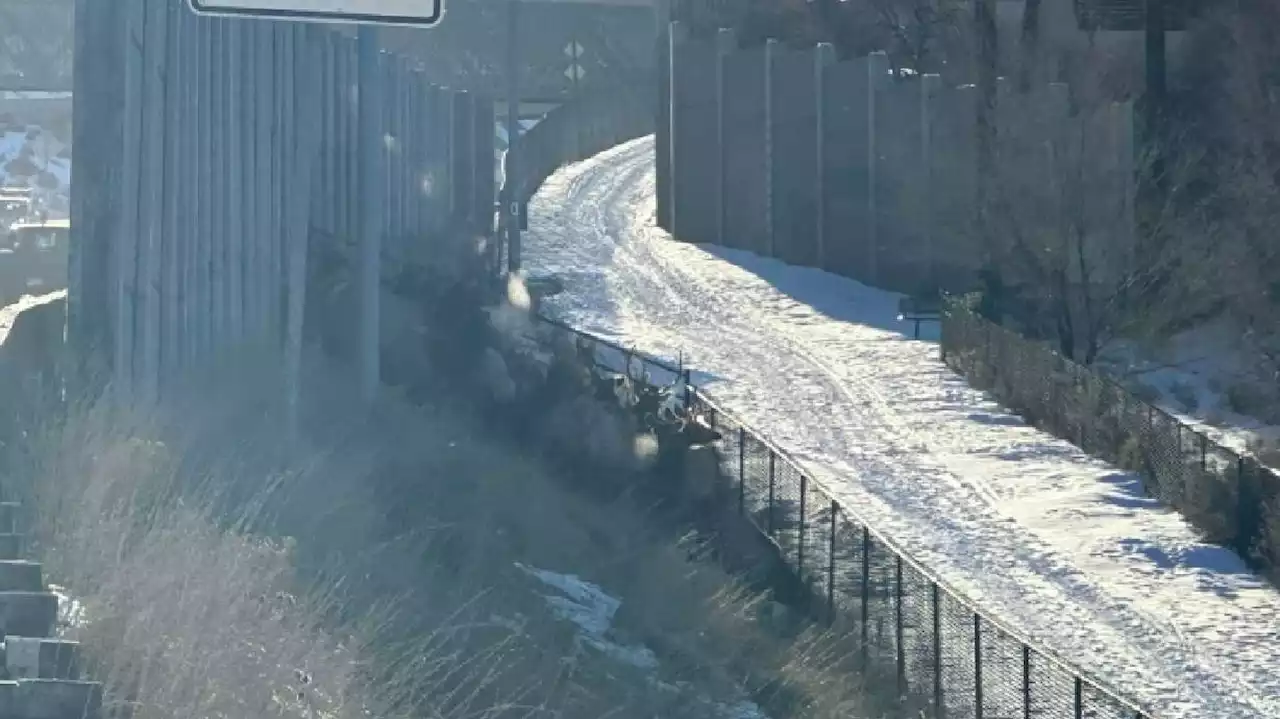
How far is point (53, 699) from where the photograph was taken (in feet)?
21.6

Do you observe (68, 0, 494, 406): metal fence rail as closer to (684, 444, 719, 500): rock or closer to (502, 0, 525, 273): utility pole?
(684, 444, 719, 500): rock

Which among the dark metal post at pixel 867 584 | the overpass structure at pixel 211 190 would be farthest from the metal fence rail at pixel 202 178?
the dark metal post at pixel 867 584

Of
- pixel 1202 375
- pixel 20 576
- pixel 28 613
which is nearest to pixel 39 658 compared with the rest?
pixel 28 613

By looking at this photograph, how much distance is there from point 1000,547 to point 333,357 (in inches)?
300

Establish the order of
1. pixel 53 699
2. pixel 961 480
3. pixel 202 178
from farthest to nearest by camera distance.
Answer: pixel 961 480 → pixel 202 178 → pixel 53 699

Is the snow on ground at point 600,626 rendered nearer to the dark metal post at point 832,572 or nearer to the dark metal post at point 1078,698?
the dark metal post at point 1078,698

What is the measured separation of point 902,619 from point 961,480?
9.85m

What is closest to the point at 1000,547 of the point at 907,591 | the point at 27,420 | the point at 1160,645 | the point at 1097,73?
the point at 1160,645

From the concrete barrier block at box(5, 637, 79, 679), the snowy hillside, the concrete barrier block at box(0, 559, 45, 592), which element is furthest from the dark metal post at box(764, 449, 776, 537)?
the snowy hillside

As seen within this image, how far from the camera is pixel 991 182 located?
1476 inches

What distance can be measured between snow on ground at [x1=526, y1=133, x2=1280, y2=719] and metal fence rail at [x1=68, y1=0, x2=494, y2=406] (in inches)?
277

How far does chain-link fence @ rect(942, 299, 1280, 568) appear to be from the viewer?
21.3 m

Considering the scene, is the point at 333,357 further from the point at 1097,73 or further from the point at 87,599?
the point at 1097,73

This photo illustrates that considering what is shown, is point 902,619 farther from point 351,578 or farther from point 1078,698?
point 351,578
